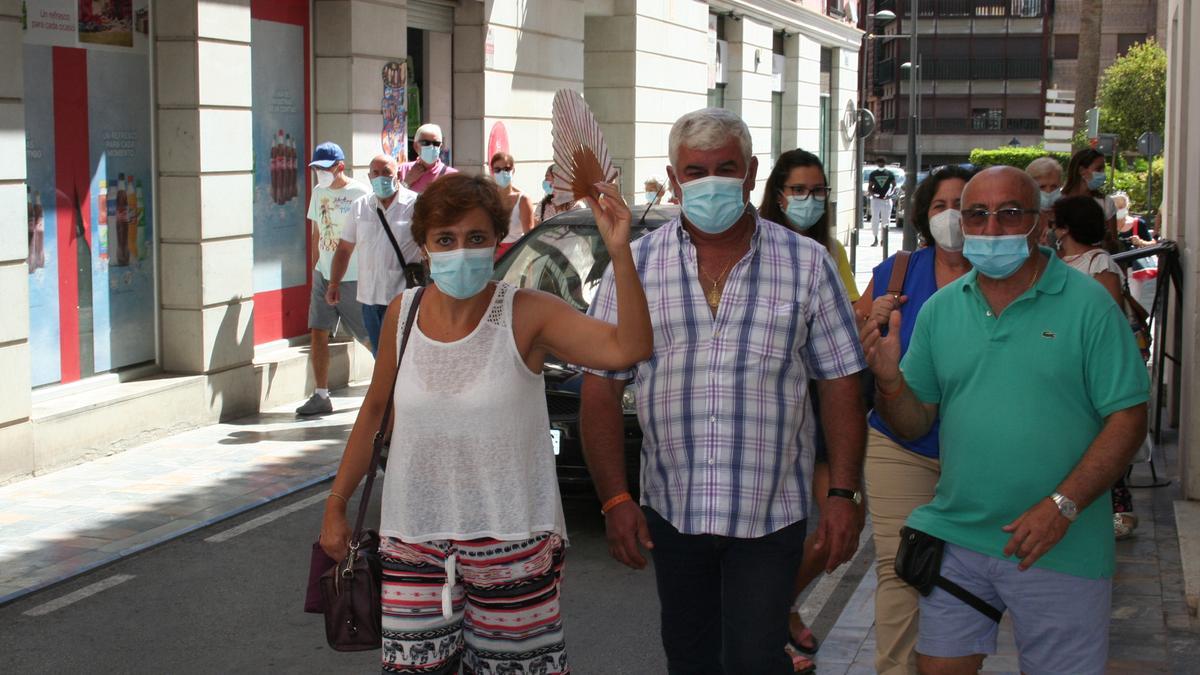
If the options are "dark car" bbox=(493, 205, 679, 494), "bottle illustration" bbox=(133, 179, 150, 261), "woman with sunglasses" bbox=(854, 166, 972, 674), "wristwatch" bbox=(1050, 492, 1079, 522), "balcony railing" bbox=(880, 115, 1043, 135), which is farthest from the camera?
"balcony railing" bbox=(880, 115, 1043, 135)

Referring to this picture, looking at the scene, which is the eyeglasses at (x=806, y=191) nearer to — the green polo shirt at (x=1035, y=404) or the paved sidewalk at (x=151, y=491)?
the green polo shirt at (x=1035, y=404)

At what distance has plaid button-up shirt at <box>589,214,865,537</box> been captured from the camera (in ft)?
12.8

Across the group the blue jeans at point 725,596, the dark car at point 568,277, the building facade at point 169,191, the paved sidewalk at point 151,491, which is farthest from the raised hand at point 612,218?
the building facade at point 169,191

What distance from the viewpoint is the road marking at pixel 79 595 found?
6.75m

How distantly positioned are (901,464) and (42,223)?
7.21m

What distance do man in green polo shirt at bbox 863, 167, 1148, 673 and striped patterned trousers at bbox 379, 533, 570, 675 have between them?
991 mm

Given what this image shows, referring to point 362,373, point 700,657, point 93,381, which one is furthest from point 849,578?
point 362,373

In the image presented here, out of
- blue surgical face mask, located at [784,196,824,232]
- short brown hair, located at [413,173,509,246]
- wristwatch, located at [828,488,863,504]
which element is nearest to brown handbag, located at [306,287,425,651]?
short brown hair, located at [413,173,509,246]

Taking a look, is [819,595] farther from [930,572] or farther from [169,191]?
[169,191]

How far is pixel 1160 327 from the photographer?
10.1 meters

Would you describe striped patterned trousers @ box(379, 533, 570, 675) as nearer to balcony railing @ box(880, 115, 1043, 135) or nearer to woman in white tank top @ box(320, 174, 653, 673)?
woman in white tank top @ box(320, 174, 653, 673)

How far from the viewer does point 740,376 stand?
3.90m

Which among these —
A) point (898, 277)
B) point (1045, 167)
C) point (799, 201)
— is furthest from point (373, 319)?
point (898, 277)

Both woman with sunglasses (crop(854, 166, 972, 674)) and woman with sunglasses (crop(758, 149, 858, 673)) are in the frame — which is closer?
woman with sunglasses (crop(854, 166, 972, 674))
